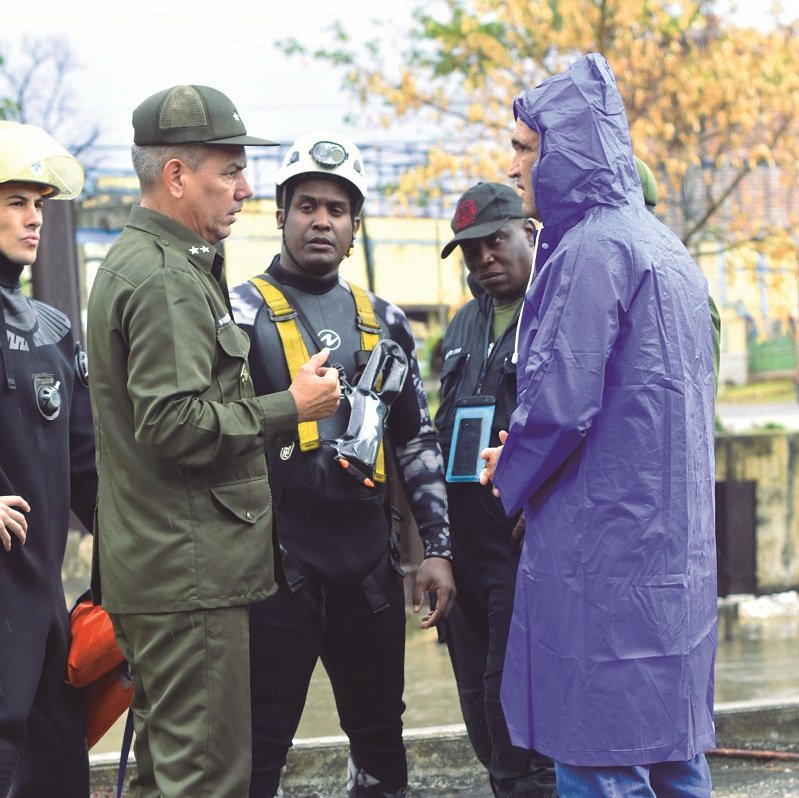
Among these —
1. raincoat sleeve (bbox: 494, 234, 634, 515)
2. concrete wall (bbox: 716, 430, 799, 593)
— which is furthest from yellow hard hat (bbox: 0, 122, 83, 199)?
concrete wall (bbox: 716, 430, 799, 593)

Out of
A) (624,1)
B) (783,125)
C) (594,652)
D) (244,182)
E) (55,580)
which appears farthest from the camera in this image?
(783,125)

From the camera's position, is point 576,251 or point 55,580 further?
point 55,580

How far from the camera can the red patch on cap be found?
4402mm

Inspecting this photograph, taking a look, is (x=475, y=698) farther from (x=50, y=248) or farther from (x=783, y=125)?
(x=783, y=125)

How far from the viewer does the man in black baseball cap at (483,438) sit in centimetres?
418

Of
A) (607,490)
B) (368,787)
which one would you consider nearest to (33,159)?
(607,490)

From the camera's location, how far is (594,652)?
10.00ft

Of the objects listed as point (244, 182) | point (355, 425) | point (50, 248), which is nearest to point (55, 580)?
point (355, 425)

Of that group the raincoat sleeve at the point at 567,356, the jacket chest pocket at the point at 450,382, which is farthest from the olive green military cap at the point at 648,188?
the raincoat sleeve at the point at 567,356

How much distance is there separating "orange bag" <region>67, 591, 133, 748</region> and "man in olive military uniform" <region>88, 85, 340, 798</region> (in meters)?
0.37

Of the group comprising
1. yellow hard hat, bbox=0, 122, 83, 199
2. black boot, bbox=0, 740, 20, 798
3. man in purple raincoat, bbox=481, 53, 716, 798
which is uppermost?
yellow hard hat, bbox=0, 122, 83, 199

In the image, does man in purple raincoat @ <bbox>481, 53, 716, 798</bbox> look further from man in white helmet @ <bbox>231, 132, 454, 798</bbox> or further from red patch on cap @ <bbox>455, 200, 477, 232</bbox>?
red patch on cap @ <bbox>455, 200, 477, 232</bbox>

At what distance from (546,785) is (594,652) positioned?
1.17 m

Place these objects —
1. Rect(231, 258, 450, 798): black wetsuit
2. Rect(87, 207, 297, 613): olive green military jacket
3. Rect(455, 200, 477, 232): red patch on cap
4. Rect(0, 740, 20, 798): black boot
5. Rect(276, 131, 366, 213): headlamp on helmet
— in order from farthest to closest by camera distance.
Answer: Rect(455, 200, 477, 232): red patch on cap → Rect(276, 131, 366, 213): headlamp on helmet → Rect(231, 258, 450, 798): black wetsuit → Rect(0, 740, 20, 798): black boot → Rect(87, 207, 297, 613): olive green military jacket
